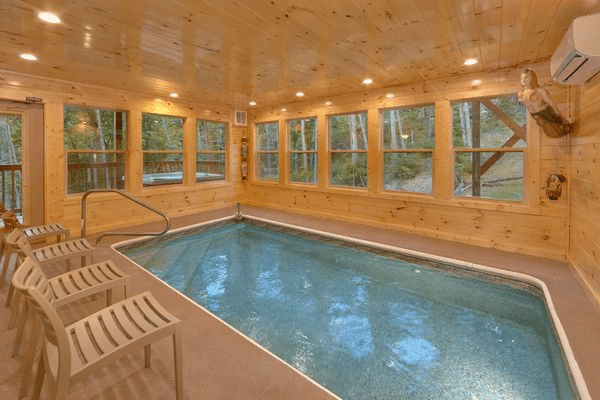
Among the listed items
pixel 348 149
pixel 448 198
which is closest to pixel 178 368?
pixel 448 198

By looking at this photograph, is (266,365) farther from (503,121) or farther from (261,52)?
(503,121)

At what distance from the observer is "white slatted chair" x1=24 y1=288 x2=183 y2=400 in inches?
45.7

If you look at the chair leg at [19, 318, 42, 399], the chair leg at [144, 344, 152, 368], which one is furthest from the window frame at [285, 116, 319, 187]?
the chair leg at [19, 318, 42, 399]

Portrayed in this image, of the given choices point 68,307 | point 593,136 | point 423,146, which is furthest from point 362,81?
point 68,307

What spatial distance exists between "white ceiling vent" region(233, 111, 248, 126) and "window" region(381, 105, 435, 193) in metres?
3.28

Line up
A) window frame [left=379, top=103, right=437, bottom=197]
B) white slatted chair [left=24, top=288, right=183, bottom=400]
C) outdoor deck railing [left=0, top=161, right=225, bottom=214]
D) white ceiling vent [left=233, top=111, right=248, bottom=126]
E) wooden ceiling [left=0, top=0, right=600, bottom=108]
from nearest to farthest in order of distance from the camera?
white slatted chair [left=24, top=288, right=183, bottom=400]
wooden ceiling [left=0, top=0, right=600, bottom=108]
window frame [left=379, top=103, right=437, bottom=197]
outdoor deck railing [left=0, top=161, right=225, bottom=214]
white ceiling vent [left=233, top=111, right=248, bottom=126]

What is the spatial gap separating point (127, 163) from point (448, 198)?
5.30 m

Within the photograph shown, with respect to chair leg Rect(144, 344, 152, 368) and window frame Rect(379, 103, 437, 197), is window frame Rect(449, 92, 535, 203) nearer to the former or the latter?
window frame Rect(379, 103, 437, 197)

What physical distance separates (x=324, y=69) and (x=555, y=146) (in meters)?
2.93

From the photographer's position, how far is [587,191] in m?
2.89

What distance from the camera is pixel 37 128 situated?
14.1 feet

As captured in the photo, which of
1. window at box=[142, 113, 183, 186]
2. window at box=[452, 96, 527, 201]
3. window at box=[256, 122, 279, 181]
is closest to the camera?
window at box=[452, 96, 527, 201]

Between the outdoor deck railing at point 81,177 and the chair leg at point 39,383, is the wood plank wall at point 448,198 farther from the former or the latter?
the chair leg at point 39,383

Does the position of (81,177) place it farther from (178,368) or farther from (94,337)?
(178,368)
